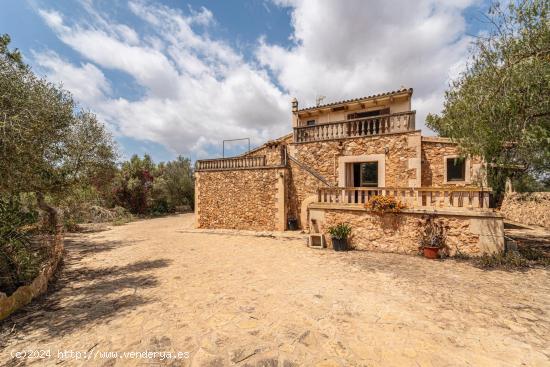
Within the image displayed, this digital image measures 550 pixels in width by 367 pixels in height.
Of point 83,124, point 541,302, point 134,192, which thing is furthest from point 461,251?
point 134,192

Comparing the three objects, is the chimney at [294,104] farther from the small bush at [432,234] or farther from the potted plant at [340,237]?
the small bush at [432,234]

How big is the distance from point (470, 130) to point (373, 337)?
6.44 metres

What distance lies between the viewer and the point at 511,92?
17.5 feet

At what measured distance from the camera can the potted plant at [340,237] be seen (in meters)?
8.29

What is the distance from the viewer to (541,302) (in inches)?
167

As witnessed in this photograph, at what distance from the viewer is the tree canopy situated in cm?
511

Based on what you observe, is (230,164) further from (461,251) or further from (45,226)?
(461,251)

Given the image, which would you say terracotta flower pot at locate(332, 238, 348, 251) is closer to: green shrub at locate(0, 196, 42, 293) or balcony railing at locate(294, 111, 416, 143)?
balcony railing at locate(294, 111, 416, 143)

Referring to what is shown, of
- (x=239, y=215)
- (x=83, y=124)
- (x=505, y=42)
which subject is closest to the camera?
(x=505, y=42)

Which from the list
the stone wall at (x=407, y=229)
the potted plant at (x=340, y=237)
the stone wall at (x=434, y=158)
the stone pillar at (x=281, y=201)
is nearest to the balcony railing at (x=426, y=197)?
the stone wall at (x=407, y=229)

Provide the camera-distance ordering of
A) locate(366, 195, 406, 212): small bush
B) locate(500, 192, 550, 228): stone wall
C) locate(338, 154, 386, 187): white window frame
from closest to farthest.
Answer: locate(366, 195, 406, 212): small bush, locate(338, 154, 386, 187): white window frame, locate(500, 192, 550, 228): stone wall

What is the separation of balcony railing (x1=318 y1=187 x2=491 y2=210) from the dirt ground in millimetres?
1869

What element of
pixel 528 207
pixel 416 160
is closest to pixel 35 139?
pixel 416 160

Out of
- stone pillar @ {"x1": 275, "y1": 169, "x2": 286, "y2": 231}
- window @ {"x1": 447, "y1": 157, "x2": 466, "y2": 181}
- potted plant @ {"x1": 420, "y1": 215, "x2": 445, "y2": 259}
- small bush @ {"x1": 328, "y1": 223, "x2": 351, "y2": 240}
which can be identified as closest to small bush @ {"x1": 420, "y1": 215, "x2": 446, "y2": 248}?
potted plant @ {"x1": 420, "y1": 215, "x2": 445, "y2": 259}
